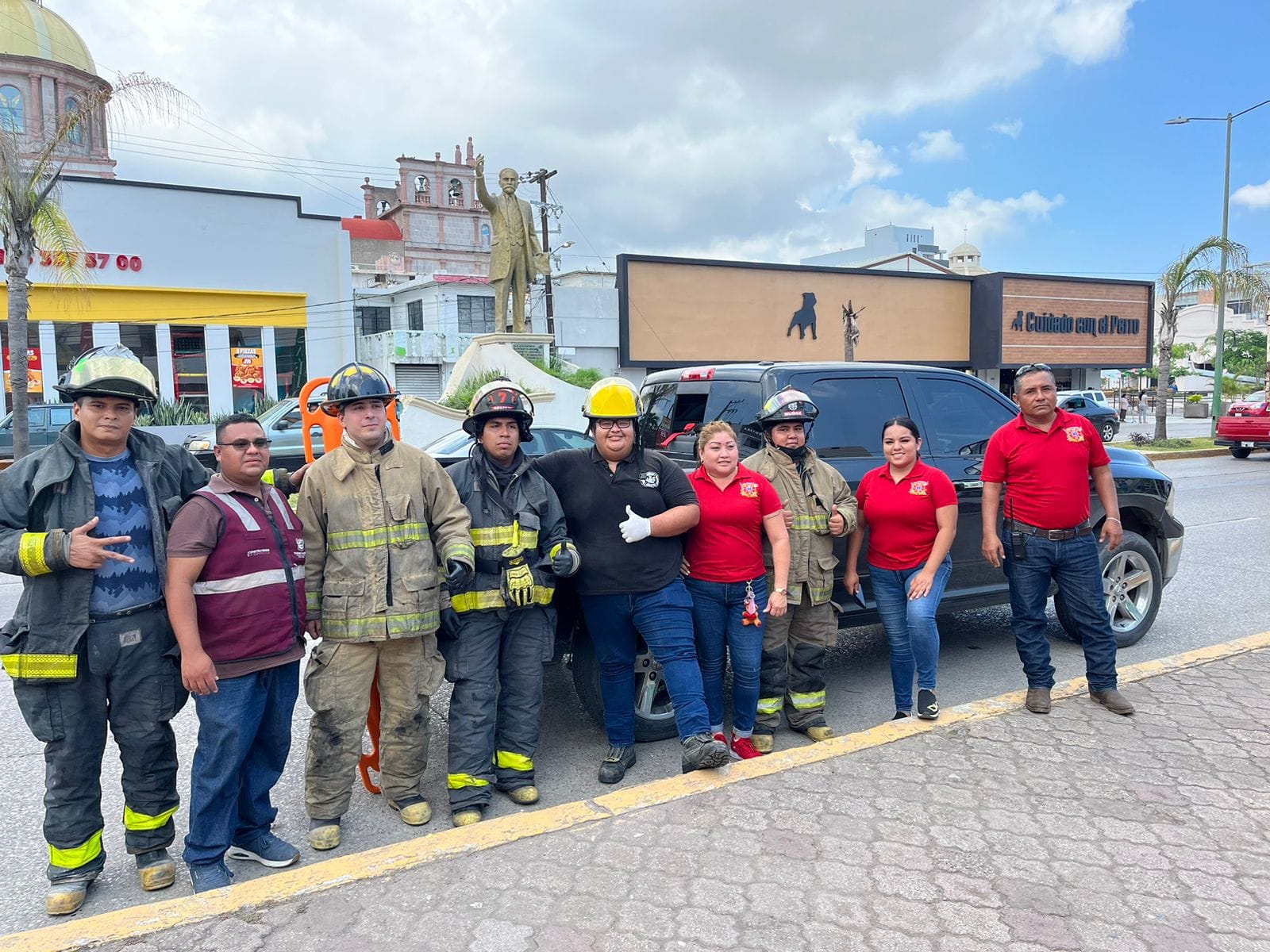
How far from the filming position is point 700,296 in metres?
27.2

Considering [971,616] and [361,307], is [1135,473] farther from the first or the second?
[361,307]

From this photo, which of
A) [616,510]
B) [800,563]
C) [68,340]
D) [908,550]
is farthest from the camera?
[68,340]

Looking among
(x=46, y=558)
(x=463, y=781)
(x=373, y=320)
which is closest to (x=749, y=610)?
(x=463, y=781)

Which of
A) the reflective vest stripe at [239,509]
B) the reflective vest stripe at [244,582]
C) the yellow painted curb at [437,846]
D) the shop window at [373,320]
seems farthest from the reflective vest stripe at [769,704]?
the shop window at [373,320]

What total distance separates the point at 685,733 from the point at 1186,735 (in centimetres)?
226

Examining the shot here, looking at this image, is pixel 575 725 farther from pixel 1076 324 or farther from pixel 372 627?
pixel 1076 324

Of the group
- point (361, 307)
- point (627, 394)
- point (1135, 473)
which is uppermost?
point (361, 307)

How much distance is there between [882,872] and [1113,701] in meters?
2.00

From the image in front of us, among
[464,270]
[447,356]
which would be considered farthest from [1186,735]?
[464,270]

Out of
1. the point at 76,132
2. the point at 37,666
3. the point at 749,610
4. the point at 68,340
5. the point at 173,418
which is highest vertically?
the point at 76,132

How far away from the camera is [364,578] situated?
337 centimetres

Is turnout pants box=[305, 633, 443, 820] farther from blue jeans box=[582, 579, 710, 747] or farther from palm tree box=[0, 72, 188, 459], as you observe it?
palm tree box=[0, 72, 188, 459]

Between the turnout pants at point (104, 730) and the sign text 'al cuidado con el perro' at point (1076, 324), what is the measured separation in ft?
111

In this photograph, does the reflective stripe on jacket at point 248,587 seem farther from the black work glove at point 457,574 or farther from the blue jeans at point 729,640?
the blue jeans at point 729,640
